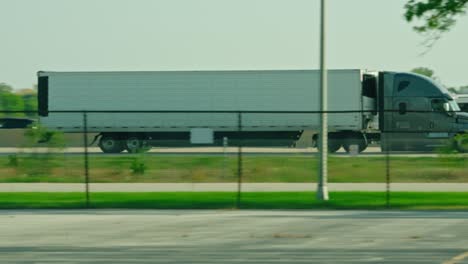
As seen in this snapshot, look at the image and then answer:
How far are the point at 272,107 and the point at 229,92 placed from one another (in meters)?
2.06

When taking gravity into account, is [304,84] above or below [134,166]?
above

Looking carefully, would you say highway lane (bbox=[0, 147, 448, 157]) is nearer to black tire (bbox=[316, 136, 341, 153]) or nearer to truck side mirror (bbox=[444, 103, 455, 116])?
black tire (bbox=[316, 136, 341, 153])

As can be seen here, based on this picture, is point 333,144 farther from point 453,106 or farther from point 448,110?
point 453,106

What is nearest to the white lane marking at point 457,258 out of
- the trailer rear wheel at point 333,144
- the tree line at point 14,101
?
the trailer rear wheel at point 333,144

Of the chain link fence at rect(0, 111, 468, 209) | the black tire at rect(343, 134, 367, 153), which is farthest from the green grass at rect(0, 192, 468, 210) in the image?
the black tire at rect(343, 134, 367, 153)

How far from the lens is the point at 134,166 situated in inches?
1122

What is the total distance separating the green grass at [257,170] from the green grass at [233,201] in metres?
4.56

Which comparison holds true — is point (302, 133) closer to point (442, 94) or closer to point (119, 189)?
point (442, 94)

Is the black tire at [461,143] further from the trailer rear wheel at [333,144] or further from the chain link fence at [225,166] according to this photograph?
the trailer rear wheel at [333,144]

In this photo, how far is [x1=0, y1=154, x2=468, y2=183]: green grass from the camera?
2772 cm

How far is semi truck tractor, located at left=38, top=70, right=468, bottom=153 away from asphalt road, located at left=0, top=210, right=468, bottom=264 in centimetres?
2259

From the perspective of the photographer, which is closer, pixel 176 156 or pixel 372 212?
pixel 372 212

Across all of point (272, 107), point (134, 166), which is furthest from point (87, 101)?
point (134, 166)

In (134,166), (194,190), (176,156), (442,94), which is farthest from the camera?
(442,94)
